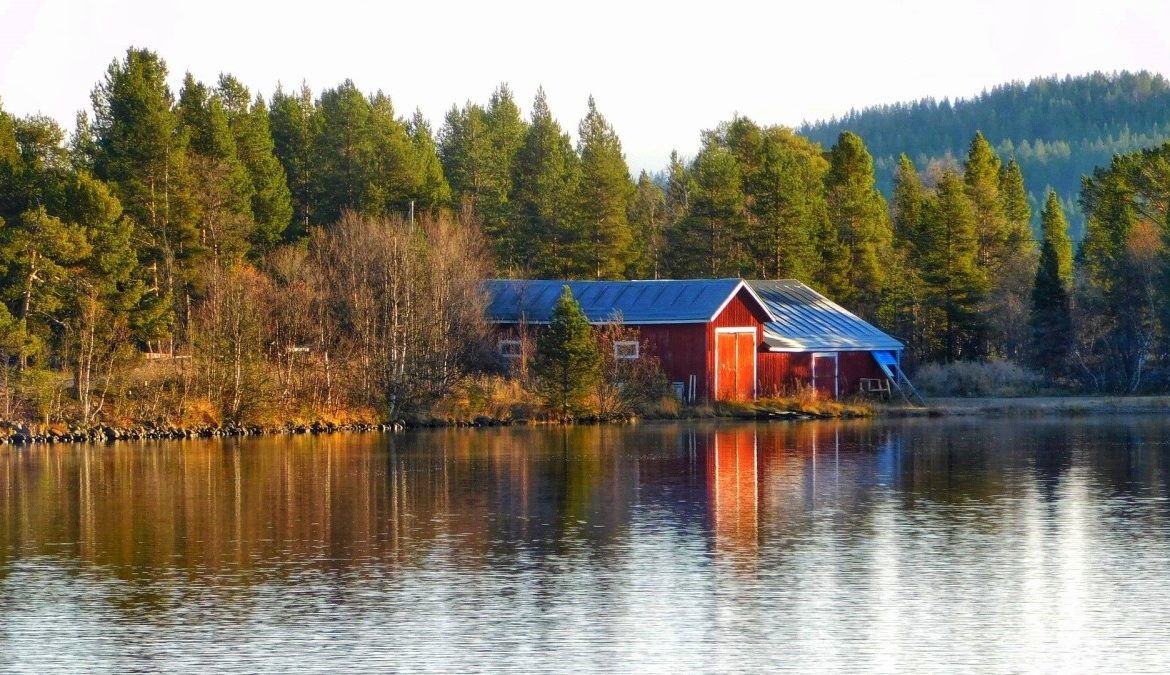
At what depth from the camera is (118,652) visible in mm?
15938

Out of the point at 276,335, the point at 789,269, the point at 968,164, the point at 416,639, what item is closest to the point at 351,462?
the point at 276,335

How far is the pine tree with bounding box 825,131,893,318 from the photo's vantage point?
7050 centimetres

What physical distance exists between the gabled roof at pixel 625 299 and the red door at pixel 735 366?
1.20m

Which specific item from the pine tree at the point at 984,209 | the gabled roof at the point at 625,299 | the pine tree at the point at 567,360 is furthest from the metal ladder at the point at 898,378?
the pine tree at the point at 984,209

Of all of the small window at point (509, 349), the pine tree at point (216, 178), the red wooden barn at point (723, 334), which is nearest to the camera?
the red wooden barn at point (723, 334)

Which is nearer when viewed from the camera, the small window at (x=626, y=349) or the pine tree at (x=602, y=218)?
the small window at (x=626, y=349)

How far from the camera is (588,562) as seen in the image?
21156 millimetres

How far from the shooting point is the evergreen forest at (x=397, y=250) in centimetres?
4497

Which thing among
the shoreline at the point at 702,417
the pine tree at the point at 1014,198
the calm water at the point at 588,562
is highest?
the pine tree at the point at 1014,198

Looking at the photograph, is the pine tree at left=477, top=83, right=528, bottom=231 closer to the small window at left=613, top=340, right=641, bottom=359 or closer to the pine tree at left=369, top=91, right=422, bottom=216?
the pine tree at left=369, top=91, right=422, bottom=216

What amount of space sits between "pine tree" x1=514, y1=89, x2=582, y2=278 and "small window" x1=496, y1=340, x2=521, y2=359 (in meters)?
16.6

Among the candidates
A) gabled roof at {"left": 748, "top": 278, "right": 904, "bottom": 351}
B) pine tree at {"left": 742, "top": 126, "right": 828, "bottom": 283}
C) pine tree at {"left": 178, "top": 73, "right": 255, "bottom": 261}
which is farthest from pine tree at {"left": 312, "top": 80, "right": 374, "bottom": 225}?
gabled roof at {"left": 748, "top": 278, "right": 904, "bottom": 351}

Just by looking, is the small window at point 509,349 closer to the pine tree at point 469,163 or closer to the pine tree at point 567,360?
the pine tree at point 567,360

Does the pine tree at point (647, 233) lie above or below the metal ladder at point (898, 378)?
above
